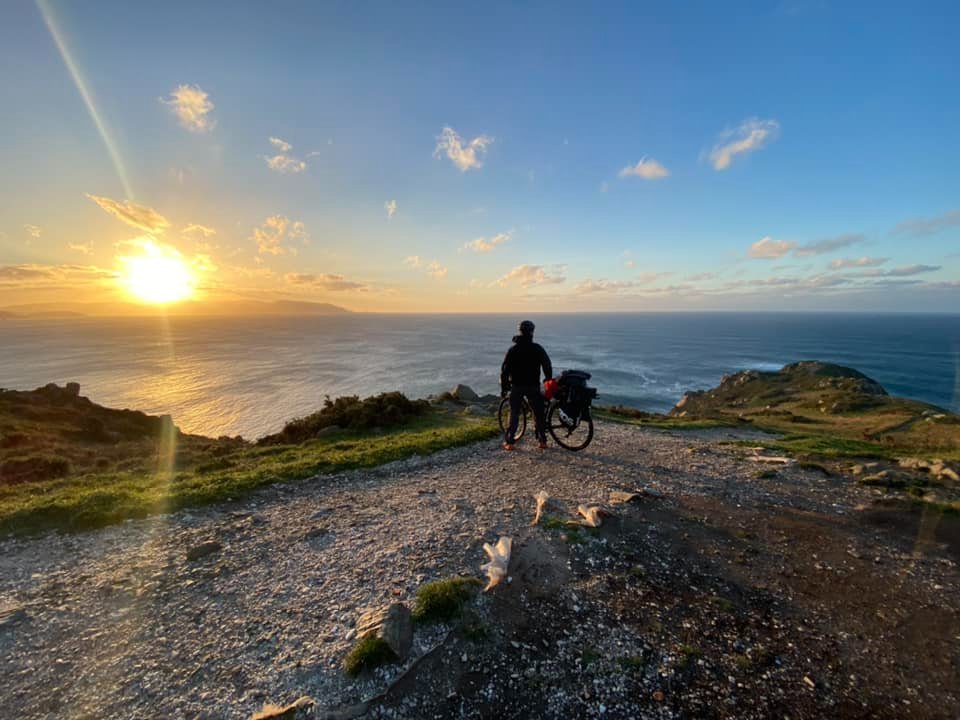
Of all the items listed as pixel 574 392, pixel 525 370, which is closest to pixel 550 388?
pixel 574 392

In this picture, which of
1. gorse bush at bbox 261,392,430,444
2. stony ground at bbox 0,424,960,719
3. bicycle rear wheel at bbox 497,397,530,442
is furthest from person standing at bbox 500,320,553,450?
gorse bush at bbox 261,392,430,444

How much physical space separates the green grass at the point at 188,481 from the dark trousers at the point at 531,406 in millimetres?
2276

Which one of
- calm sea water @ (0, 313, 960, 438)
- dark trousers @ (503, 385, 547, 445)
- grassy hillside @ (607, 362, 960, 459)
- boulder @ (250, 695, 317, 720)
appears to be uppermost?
dark trousers @ (503, 385, 547, 445)

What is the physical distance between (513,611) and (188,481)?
31.4ft

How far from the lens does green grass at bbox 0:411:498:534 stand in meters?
8.15

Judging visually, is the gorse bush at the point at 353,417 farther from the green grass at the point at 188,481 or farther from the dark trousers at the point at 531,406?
the dark trousers at the point at 531,406

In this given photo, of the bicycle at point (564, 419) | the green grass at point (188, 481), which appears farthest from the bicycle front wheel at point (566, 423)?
the green grass at point (188, 481)

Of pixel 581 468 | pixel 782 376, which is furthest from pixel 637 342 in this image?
pixel 581 468

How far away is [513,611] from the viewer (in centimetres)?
507

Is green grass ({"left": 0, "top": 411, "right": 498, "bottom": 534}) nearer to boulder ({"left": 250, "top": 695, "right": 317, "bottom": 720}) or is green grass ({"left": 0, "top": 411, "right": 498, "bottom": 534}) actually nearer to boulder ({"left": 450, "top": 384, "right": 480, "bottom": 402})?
boulder ({"left": 250, "top": 695, "right": 317, "bottom": 720})

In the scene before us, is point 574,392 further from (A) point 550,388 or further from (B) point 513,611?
(B) point 513,611

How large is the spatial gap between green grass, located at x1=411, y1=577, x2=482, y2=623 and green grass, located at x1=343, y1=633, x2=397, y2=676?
54 cm

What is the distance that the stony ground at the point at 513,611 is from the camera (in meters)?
4.04

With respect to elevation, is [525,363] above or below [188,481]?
above
